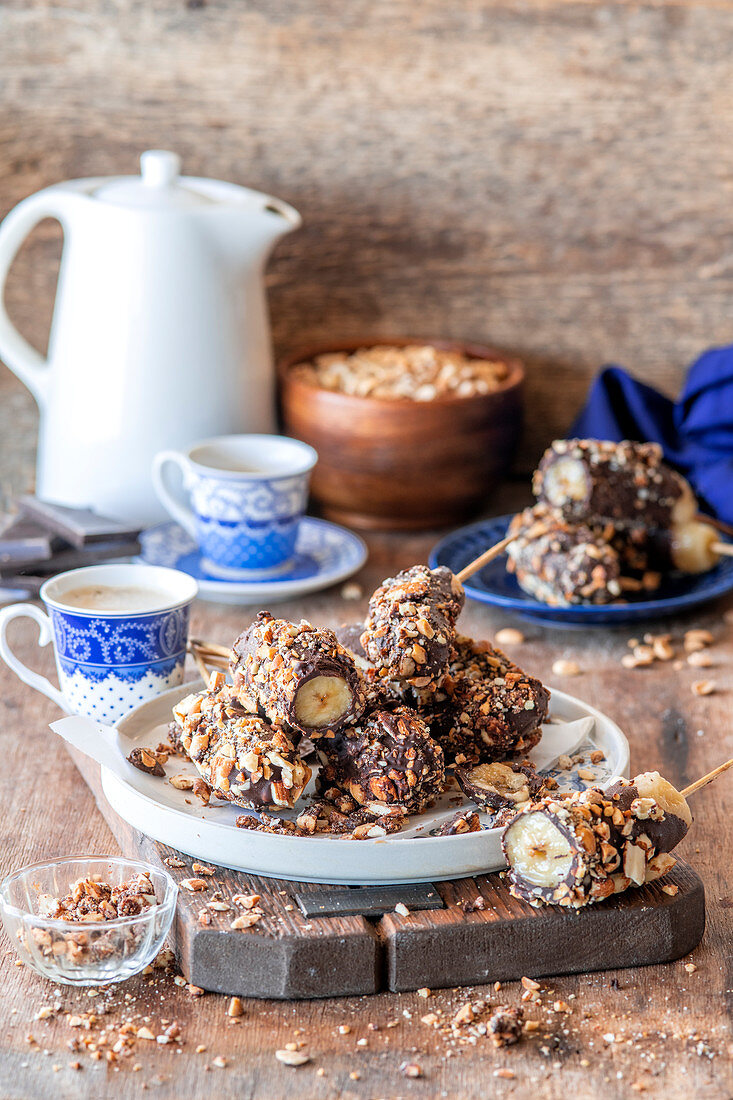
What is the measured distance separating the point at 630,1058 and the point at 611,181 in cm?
153

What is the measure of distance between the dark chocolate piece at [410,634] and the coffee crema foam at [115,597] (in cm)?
25

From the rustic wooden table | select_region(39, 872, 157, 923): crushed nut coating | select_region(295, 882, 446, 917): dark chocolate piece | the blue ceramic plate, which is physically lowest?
the blue ceramic plate

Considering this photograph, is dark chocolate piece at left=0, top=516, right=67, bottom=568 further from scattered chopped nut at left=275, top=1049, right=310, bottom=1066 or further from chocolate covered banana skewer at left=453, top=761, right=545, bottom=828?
scattered chopped nut at left=275, top=1049, right=310, bottom=1066

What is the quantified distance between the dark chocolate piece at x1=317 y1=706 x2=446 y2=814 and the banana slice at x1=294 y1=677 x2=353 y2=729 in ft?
0.08

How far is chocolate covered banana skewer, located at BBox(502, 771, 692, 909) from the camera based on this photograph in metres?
0.81

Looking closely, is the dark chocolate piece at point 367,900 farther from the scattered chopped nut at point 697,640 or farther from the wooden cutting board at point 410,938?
the scattered chopped nut at point 697,640

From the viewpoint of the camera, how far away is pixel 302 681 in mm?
883

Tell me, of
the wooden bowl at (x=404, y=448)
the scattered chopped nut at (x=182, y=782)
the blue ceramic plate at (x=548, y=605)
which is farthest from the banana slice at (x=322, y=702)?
the wooden bowl at (x=404, y=448)

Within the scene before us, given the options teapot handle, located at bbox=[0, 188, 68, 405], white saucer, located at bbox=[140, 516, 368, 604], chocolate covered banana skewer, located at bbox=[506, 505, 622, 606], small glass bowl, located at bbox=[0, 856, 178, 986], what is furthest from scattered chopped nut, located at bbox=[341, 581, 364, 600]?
small glass bowl, located at bbox=[0, 856, 178, 986]

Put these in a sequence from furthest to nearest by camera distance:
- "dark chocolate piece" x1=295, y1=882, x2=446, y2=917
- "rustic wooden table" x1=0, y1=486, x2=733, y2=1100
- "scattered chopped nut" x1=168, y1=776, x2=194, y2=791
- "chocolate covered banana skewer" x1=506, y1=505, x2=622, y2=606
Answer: "chocolate covered banana skewer" x1=506, y1=505, x2=622, y2=606 < "scattered chopped nut" x1=168, y1=776, x2=194, y2=791 < "dark chocolate piece" x1=295, y1=882, x2=446, y2=917 < "rustic wooden table" x1=0, y1=486, x2=733, y2=1100

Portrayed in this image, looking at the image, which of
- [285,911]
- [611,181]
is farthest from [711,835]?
[611,181]

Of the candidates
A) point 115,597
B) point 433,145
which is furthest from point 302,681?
point 433,145

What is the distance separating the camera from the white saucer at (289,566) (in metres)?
1.51

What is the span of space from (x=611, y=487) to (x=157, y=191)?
2.49 ft
